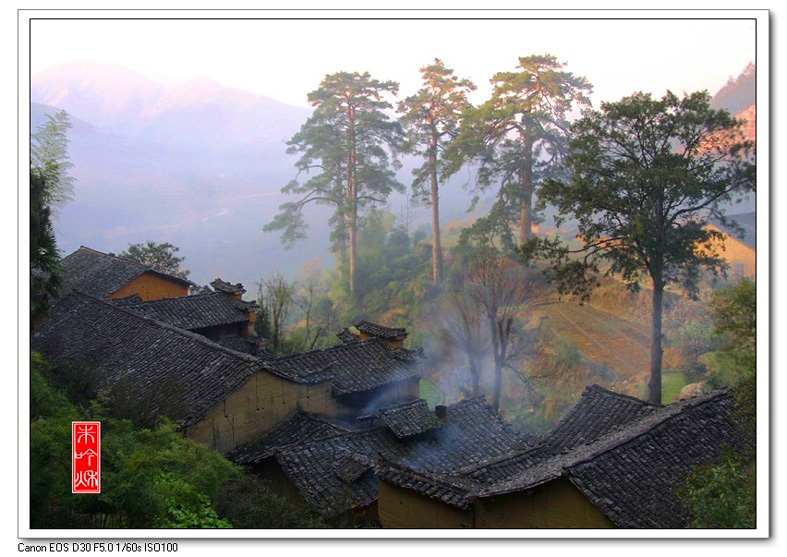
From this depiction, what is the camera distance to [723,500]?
6441 mm

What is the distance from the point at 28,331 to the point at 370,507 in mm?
4356

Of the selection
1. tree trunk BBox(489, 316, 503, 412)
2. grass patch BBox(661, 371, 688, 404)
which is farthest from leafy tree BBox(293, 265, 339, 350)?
grass patch BBox(661, 371, 688, 404)

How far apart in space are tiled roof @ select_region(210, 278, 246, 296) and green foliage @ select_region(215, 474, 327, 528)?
7.57 meters

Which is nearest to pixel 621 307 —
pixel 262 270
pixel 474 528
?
pixel 262 270

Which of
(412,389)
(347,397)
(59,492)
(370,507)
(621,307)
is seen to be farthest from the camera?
(621,307)

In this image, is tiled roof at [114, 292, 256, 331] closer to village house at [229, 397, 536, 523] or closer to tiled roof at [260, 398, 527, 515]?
village house at [229, 397, 536, 523]

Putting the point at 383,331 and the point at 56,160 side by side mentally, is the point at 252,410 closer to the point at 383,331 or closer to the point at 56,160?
the point at 383,331

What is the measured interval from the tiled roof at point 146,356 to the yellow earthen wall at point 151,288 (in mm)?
1429

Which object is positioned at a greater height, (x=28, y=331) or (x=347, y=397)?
(x=28, y=331)

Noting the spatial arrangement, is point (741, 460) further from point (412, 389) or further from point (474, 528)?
point (412, 389)

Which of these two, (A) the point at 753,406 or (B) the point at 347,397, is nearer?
(A) the point at 753,406

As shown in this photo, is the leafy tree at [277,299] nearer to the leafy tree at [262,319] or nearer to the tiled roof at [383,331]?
the leafy tree at [262,319]

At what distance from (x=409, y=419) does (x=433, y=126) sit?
7853 mm

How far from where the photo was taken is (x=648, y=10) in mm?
7242
